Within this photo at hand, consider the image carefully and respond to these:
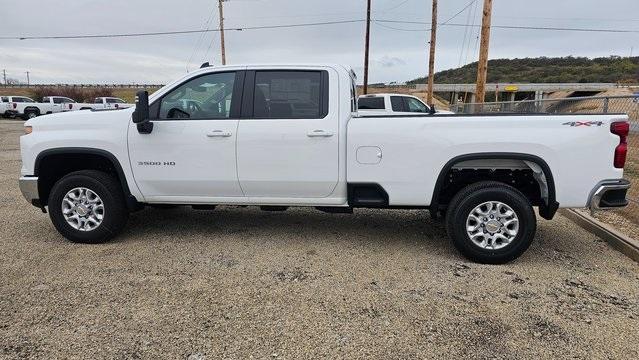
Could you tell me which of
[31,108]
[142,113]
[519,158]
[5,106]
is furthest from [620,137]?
[5,106]

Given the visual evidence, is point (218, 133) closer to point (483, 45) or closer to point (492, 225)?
point (492, 225)

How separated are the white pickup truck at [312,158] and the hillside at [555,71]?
92.4 metres

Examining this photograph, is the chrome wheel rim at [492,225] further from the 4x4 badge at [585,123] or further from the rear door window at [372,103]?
the rear door window at [372,103]

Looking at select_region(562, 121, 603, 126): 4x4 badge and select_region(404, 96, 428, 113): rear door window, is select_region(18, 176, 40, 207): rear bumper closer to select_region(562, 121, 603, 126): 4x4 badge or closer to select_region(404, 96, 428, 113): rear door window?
select_region(562, 121, 603, 126): 4x4 badge

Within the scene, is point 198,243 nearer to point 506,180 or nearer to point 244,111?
point 244,111

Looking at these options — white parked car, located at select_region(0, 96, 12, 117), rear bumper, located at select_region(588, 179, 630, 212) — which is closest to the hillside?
white parked car, located at select_region(0, 96, 12, 117)

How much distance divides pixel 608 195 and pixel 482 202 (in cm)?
109

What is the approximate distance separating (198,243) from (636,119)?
7.75 metres

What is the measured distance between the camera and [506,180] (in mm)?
4582

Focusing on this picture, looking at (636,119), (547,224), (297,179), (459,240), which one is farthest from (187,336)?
(636,119)

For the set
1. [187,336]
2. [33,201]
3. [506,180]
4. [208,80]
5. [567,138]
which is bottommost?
[187,336]

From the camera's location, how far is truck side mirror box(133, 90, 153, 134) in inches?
171

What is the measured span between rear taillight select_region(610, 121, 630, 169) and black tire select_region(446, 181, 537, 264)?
2.71ft

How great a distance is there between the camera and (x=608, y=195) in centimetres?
404
